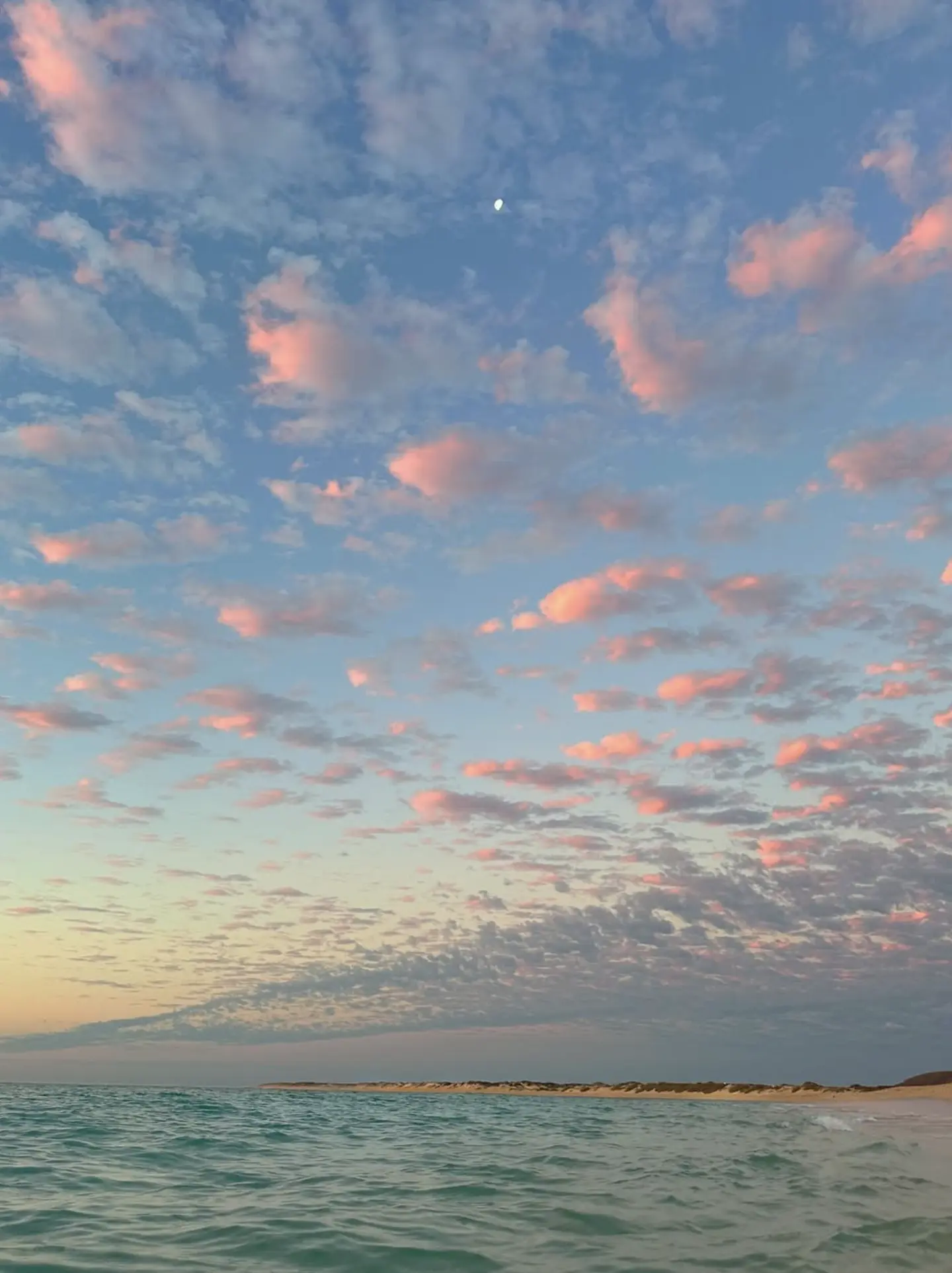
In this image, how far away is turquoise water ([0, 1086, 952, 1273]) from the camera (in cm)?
1357

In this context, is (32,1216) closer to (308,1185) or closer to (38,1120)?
(308,1185)

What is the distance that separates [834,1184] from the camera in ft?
69.6

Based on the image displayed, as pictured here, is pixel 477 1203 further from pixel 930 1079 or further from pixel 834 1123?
pixel 930 1079

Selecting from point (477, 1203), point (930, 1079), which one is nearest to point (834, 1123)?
point (477, 1203)

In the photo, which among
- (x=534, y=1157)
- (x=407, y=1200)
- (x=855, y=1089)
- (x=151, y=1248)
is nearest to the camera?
(x=151, y=1248)

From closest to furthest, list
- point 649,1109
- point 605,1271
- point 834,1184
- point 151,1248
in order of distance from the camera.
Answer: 1. point 605,1271
2. point 151,1248
3. point 834,1184
4. point 649,1109

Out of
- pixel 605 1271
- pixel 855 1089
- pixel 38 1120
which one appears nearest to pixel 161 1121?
pixel 38 1120

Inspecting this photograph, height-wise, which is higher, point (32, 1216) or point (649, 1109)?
point (32, 1216)

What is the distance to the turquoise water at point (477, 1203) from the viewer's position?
13.6 meters

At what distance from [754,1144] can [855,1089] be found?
90576 millimetres

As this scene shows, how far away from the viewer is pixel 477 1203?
1917 cm

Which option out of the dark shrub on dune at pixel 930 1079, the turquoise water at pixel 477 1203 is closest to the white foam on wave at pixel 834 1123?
the turquoise water at pixel 477 1203

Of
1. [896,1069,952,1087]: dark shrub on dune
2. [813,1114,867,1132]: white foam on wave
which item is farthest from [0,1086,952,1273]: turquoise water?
[896,1069,952,1087]: dark shrub on dune

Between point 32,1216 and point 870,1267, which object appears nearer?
point 870,1267
